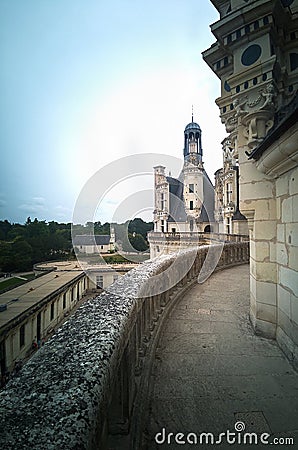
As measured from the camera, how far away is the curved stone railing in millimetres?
782

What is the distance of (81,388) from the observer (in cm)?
98

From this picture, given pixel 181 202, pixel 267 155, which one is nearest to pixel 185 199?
pixel 181 202

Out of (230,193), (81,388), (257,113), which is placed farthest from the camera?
(230,193)

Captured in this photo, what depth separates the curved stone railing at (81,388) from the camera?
30.8 inches

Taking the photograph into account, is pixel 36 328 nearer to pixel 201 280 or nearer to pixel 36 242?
pixel 201 280

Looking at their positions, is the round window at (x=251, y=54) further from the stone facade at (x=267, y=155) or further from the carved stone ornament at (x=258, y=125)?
the carved stone ornament at (x=258, y=125)

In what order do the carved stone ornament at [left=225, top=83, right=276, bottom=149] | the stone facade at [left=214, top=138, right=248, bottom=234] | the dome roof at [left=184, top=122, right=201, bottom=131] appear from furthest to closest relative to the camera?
1. the dome roof at [left=184, top=122, right=201, bottom=131]
2. the stone facade at [left=214, top=138, right=248, bottom=234]
3. the carved stone ornament at [left=225, top=83, right=276, bottom=149]

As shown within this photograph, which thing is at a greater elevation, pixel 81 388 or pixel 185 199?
pixel 185 199

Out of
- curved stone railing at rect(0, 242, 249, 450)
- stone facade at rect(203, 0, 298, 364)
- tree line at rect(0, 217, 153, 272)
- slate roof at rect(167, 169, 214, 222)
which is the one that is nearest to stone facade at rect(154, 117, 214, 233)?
slate roof at rect(167, 169, 214, 222)

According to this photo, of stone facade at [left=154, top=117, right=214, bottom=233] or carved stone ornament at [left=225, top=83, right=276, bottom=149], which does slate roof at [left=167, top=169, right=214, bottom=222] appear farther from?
carved stone ornament at [left=225, top=83, right=276, bottom=149]

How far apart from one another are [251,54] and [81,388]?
5.10m

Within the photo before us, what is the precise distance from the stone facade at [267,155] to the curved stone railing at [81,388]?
2124mm

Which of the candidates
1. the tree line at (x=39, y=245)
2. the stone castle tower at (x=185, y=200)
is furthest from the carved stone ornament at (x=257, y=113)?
the stone castle tower at (x=185, y=200)

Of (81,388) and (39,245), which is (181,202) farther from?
(81,388)
